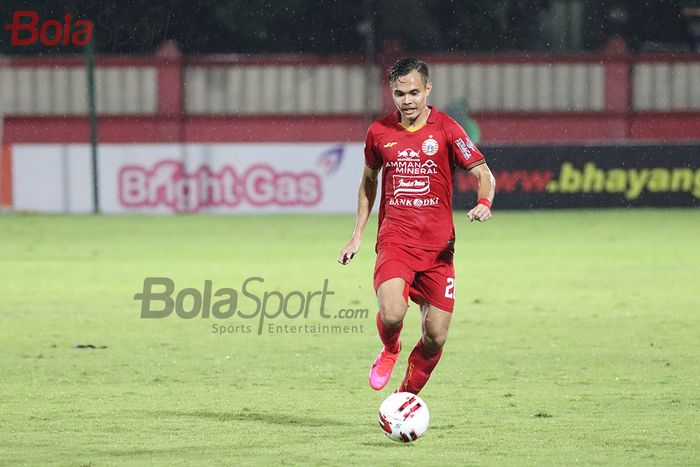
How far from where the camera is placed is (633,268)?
18.6 m

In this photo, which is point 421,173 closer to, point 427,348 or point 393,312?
point 393,312

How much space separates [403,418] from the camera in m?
6.99

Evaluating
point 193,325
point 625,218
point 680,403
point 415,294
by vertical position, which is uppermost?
point 415,294

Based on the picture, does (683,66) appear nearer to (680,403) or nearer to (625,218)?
(625,218)

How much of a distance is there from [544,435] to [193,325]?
245 inches

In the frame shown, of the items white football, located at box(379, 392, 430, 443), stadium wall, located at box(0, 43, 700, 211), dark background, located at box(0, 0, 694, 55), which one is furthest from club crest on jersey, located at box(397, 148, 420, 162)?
dark background, located at box(0, 0, 694, 55)

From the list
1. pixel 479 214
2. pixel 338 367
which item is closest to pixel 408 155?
pixel 479 214

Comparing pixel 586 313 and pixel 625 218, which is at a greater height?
pixel 586 313

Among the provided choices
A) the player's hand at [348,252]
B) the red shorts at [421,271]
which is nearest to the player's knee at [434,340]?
the red shorts at [421,271]

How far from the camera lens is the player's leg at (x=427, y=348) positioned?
7.72m

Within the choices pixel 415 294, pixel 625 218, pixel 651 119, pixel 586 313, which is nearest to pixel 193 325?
pixel 586 313

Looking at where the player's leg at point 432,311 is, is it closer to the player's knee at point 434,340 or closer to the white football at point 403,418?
the player's knee at point 434,340

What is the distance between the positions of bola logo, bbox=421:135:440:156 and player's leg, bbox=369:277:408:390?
71 centimetres

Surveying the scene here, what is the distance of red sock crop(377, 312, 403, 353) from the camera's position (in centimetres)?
776
